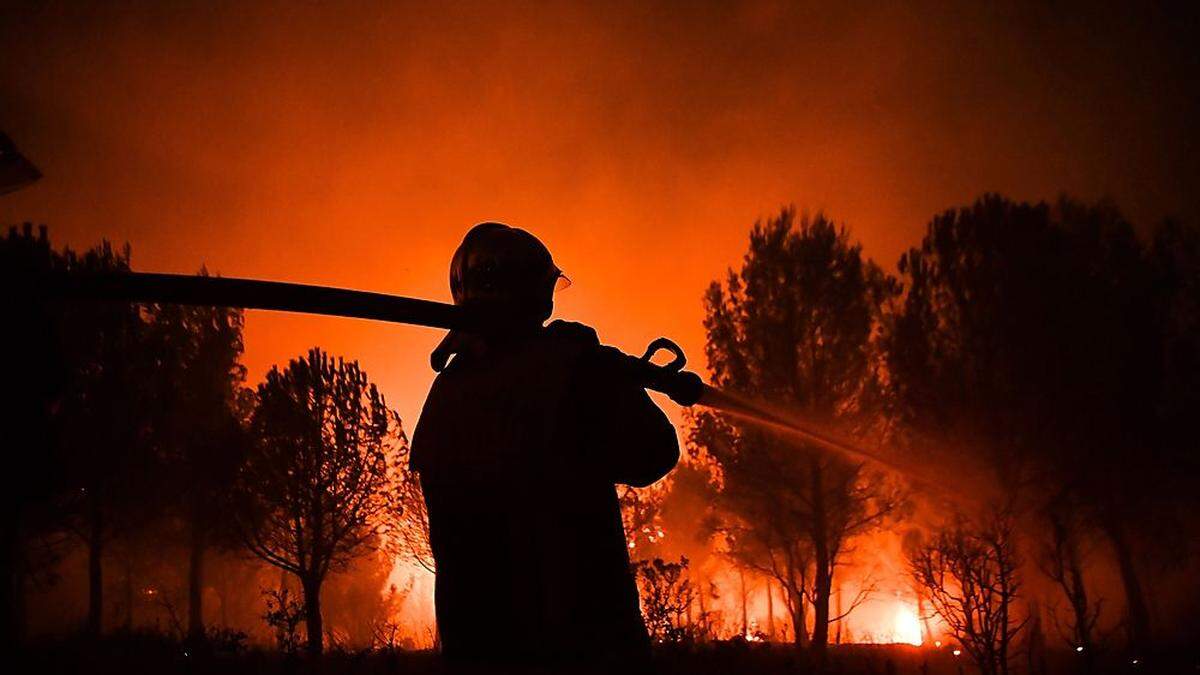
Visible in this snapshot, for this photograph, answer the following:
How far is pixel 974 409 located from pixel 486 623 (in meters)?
17.7

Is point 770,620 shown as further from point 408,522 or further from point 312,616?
point 312,616

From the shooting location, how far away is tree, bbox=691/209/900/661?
18.2 meters

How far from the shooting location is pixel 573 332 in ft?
6.05

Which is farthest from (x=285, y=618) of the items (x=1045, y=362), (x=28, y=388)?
(x=1045, y=362)

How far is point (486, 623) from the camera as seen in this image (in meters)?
1.76

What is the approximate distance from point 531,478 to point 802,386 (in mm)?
18057

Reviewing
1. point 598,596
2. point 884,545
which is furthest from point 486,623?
point 884,545

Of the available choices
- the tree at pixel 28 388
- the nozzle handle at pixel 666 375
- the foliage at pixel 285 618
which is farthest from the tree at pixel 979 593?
the foliage at pixel 285 618

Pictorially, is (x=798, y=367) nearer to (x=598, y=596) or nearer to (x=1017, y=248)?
(x=1017, y=248)

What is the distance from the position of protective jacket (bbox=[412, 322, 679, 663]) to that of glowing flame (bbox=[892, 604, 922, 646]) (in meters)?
58.9

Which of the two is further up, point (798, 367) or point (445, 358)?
point (798, 367)

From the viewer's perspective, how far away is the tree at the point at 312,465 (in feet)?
56.8

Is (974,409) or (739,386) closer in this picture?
(974,409)

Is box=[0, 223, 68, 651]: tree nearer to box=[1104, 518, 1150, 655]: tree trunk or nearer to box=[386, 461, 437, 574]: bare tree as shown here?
box=[386, 461, 437, 574]: bare tree
